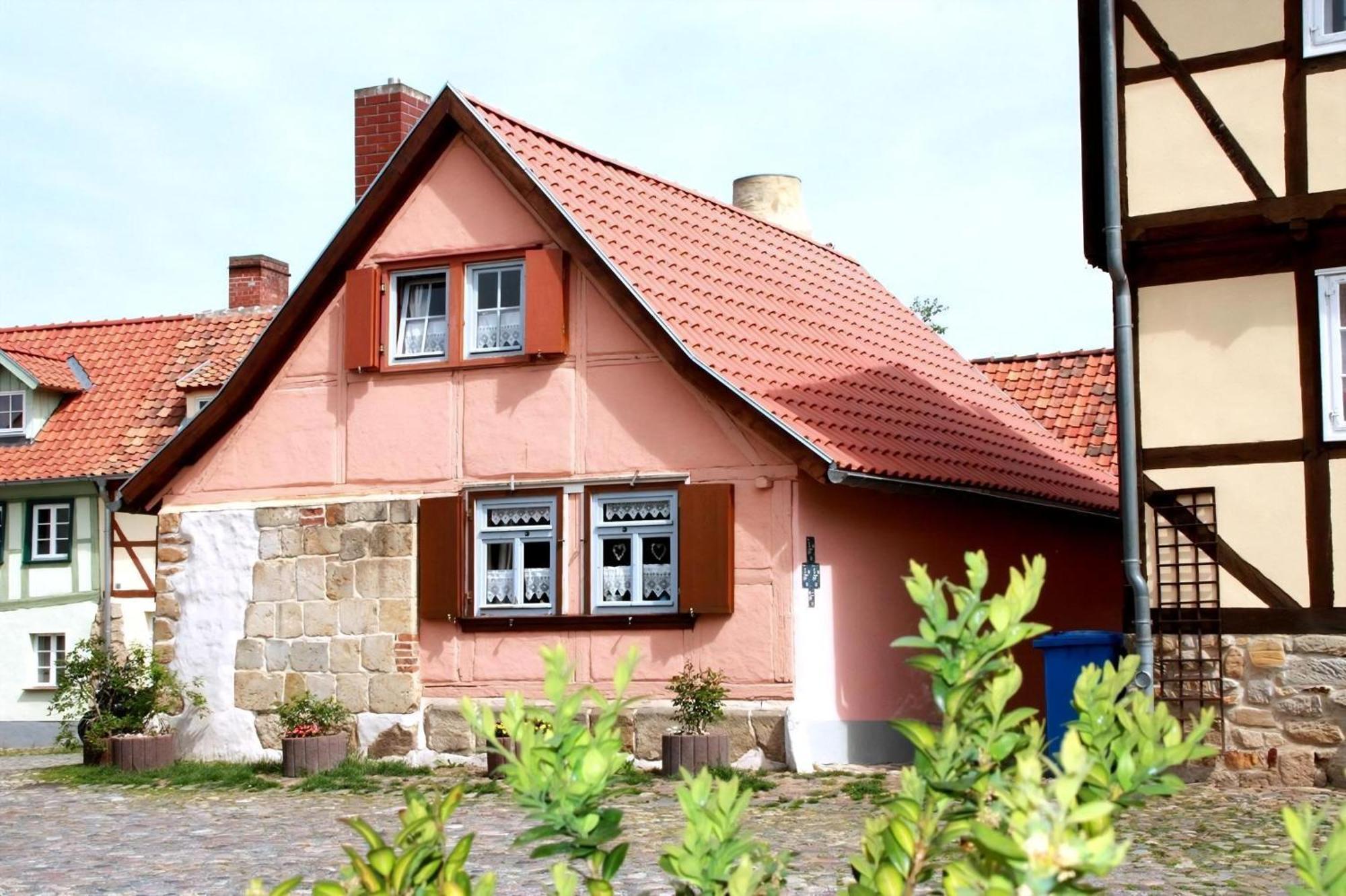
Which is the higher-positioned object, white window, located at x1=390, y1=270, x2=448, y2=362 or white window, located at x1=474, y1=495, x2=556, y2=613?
white window, located at x1=390, y1=270, x2=448, y2=362

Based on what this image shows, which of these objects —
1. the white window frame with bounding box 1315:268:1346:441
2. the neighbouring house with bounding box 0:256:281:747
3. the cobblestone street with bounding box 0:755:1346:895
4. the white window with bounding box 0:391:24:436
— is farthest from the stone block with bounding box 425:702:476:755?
the white window with bounding box 0:391:24:436

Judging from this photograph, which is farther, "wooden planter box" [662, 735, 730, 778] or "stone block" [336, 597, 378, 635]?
"stone block" [336, 597, 378, 635]

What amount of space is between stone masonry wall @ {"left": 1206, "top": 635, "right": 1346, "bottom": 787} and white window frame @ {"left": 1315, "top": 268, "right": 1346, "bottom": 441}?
4.74 feet

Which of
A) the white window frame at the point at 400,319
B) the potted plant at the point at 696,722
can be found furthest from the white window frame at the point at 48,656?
the potted plant at the point at 696,722

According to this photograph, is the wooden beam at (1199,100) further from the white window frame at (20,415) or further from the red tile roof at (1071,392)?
the white window frame at (20,415)

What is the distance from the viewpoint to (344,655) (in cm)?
1628

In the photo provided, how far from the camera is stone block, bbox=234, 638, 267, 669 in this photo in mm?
16719

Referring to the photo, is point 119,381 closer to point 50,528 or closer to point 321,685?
point 50,528

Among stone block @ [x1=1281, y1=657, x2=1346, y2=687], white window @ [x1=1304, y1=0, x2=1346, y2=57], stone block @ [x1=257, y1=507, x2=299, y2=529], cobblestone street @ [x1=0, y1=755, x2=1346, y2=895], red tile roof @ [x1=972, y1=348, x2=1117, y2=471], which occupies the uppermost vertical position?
white window @ [x1=1304, y1=0, x2=1346, y2=57]

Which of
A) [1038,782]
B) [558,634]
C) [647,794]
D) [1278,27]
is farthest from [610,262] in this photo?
[1038,782]

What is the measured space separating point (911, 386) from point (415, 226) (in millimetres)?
5513

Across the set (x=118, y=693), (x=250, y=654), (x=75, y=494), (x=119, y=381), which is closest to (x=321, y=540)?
(x=250, y=654)

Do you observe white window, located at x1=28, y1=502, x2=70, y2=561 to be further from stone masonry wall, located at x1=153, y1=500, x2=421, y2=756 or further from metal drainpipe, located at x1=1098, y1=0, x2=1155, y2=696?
metal drainpipe, located at x1=1098, y1=0, x2=1155, y2=696

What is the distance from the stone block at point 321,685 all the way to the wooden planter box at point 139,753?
139 cm
